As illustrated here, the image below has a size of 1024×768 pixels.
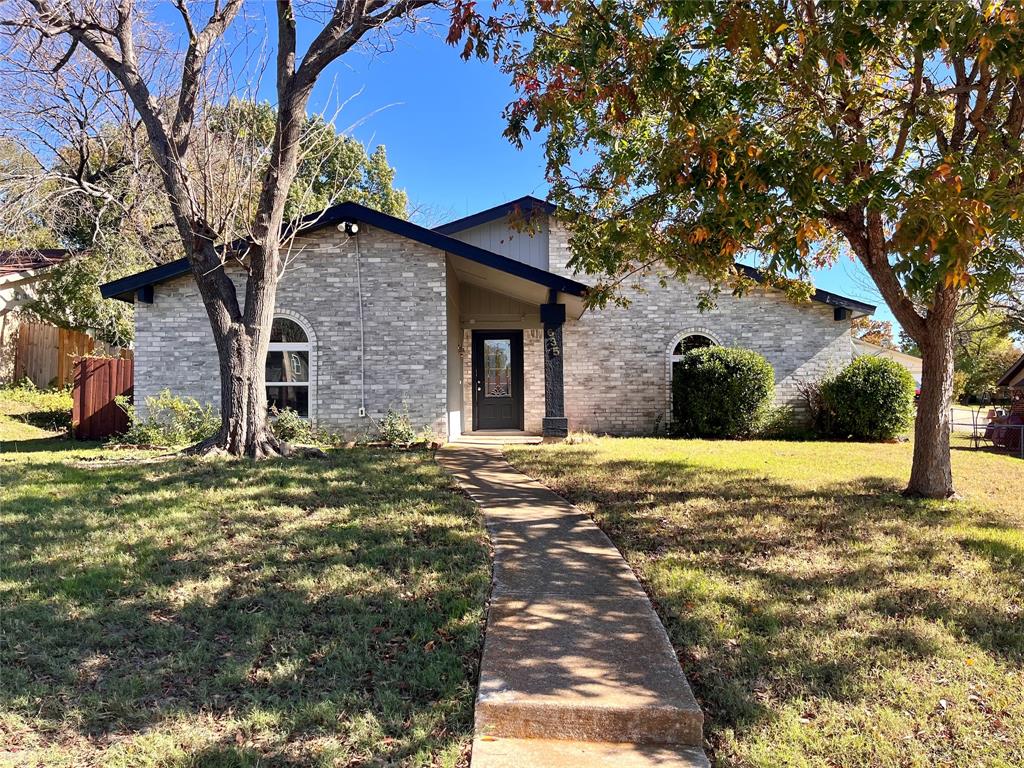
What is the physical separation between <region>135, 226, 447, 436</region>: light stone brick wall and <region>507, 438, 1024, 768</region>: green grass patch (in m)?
4.43

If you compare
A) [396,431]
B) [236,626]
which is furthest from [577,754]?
[396,431]

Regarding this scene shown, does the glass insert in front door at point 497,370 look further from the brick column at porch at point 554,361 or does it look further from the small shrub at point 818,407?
the small shrub at point 818,407

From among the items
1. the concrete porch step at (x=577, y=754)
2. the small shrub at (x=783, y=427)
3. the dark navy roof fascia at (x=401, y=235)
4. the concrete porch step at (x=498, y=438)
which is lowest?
the concrete porch step at (x=577, y=754)

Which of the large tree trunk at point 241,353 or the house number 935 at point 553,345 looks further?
the house number 935 at point 553,345

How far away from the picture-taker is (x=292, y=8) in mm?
8930

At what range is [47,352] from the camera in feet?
59.1

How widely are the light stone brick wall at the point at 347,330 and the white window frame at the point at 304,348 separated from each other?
61 millimetres

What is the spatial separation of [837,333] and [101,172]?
62.1ft

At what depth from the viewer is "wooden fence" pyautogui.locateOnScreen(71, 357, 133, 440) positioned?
12.3 meters

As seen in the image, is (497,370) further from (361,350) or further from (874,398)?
(874,398)

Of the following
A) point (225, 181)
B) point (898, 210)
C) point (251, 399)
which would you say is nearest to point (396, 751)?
point (898, 210)

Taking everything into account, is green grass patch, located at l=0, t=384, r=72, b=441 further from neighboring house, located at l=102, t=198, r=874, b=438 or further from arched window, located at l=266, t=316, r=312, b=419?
arched window, located at l=266, t=316, r=312, b=419

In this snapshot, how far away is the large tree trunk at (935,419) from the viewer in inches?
286

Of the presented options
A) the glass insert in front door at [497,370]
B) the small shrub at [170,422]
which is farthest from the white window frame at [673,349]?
the small shrub at [170,422]
